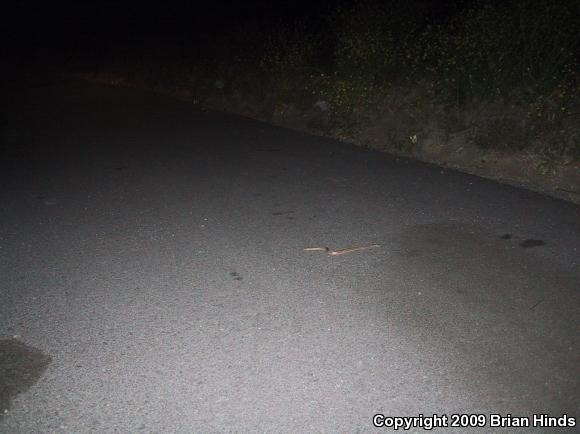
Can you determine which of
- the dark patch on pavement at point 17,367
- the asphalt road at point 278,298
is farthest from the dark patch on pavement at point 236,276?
the dark patch on pavement at point 17,367

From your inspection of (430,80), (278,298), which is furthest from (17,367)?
(430,80)

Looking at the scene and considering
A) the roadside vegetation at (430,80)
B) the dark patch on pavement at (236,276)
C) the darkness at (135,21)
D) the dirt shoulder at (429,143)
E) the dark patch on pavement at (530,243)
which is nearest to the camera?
the dark patch on pavement at (236,276)

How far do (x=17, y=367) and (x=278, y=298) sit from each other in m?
1.91

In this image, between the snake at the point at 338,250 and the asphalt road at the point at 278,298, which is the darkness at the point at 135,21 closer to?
the asphalt road at the point at 278,298

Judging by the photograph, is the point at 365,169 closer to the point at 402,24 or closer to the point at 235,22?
the point at 402,24

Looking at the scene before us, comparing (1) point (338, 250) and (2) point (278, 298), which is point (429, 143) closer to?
(1) point (338, 250)

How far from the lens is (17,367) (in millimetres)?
3064

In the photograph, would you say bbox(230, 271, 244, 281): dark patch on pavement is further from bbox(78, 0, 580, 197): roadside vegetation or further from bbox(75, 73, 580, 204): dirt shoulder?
bbox(78, 0, 580, 197): roadside vegetation

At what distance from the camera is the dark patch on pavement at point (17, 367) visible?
9.41ft

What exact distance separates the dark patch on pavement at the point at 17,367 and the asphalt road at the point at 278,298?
0.04 ft

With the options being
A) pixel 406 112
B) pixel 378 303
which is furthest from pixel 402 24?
pixel 378 303

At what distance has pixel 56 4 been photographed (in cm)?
2931

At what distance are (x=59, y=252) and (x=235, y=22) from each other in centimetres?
1253

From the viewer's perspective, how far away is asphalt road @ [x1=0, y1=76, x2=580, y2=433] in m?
2.79
